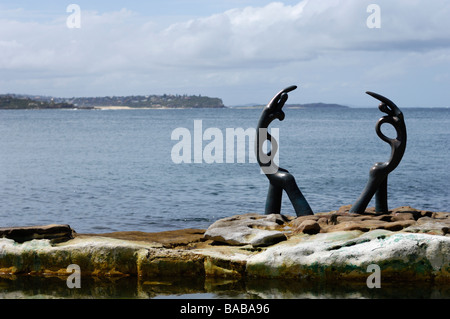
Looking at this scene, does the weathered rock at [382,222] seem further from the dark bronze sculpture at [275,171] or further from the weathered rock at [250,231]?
the dark bronze sculpture at [275,171]

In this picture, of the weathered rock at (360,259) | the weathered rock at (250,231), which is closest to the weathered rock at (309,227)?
the weathered rock at (250,231)

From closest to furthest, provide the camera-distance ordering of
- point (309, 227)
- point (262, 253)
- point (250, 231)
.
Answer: point (262, 253) < point (309, 227) < point (250, 231)

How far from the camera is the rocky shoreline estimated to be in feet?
28.4

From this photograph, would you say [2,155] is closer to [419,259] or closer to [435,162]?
[435,162]

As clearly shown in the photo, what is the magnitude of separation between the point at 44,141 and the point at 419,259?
125 feet

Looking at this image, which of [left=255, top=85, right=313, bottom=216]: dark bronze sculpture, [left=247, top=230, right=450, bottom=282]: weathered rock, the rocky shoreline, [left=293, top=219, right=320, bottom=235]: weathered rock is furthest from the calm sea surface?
[left=247, top=230, right=450, bottom=282]: weathered rock

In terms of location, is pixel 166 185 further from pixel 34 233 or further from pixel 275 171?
pixel 34 233

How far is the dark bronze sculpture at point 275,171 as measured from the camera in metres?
11.0

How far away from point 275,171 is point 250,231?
1730mm

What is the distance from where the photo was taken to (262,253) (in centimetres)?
905

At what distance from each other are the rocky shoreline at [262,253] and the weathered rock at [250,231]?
0.05 feet

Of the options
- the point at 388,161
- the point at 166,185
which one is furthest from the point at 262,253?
the point at 166,185

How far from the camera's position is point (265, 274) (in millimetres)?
8883

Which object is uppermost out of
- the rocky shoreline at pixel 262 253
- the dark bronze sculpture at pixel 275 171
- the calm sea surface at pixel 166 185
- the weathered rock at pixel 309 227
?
the dark bronze sculpture at pixel 275 171
